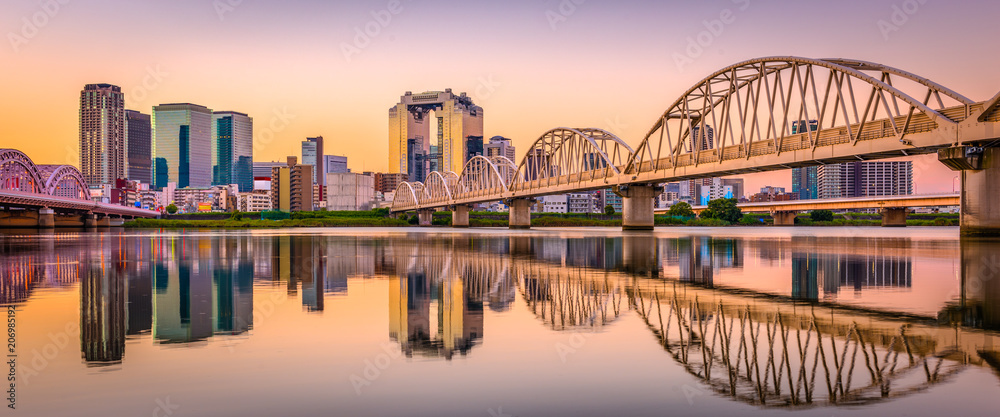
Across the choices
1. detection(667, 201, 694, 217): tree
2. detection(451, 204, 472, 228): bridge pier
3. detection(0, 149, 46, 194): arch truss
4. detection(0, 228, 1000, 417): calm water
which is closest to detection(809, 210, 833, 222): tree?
detection(667, 201, 694, 217): tree

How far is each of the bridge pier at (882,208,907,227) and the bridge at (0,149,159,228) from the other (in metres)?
170

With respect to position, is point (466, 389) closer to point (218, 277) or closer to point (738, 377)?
point (738, 377)

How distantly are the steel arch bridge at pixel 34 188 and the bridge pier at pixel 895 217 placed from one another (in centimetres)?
17006

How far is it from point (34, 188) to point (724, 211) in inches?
6478

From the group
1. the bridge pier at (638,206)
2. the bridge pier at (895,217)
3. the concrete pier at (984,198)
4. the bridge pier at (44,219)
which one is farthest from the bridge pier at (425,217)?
the concrete pier at (984,198)

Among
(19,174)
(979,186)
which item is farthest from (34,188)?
(979,186)

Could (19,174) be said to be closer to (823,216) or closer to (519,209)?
(519,209)

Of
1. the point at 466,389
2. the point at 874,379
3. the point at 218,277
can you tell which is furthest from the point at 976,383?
the point at 218,277

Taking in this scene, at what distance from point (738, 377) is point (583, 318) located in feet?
16.5

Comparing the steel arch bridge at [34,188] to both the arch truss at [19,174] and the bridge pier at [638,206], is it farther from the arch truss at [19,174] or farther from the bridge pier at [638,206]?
the bridge pier at [638,206]

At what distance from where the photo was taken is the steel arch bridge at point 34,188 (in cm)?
12462

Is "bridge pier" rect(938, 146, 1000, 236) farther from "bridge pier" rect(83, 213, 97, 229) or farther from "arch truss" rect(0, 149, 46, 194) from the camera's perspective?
"bridge pier" rect(83, 213, 97, 229)

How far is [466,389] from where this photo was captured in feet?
25.9

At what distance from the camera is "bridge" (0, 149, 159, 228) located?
128875 millimetres
